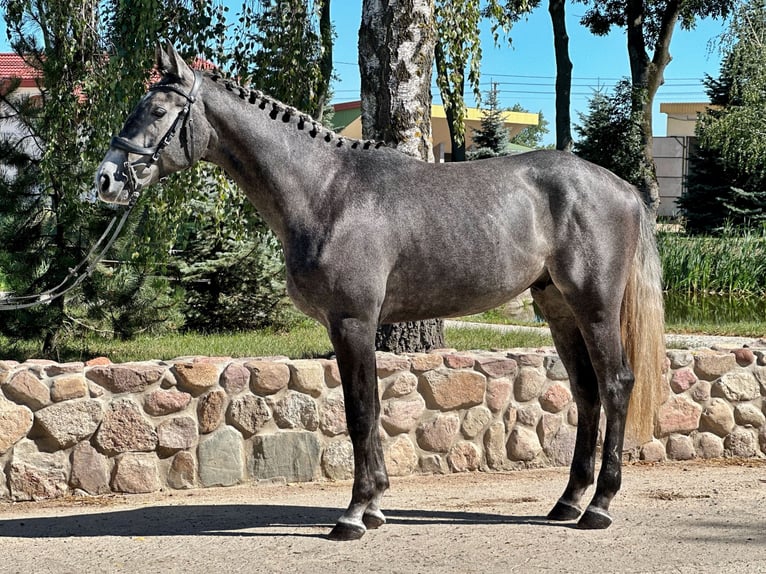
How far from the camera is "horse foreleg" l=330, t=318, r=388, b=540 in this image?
4496 millimetres

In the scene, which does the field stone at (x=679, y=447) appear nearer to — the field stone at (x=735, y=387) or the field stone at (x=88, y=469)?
the field stone at (x=735, y=387)

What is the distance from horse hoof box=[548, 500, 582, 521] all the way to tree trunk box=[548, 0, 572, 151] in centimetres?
1987

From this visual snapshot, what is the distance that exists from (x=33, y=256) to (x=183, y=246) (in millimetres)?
2771

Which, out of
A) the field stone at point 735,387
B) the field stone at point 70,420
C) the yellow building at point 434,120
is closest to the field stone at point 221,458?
the field stone at point 70,420

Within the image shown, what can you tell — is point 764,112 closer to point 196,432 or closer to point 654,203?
point 654,203

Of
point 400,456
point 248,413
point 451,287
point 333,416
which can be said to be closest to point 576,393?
point 451,287

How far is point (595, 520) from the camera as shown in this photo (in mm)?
4887

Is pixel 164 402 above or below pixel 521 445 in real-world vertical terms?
above

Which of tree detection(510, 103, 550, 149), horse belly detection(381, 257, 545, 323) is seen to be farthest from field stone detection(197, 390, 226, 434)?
tree detection(510, 103, 550, 149)

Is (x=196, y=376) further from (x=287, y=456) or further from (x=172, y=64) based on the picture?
(x=172, y=64)

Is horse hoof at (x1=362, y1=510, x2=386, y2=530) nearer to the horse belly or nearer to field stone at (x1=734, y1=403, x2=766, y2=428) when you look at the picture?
the horse belly

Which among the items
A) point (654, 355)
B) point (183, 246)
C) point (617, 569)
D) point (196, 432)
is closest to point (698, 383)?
point (654, 355)

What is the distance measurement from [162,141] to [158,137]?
25mm

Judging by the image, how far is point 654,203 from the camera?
24.0m
